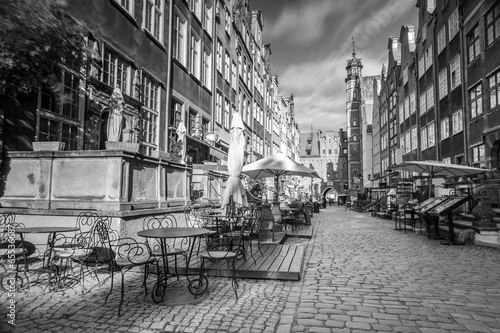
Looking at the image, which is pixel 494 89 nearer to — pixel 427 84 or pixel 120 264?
pixel 427 84

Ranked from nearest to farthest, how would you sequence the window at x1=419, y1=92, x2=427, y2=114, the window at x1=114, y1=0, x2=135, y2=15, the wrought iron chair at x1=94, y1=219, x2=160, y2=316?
the wrought iron chair at x1=94, y1=219, x2=160, y2=316 < the window at x1=114, y1=0, x2=135, y2=15 < the window at x1=419, y1=92, x2=427, y2=114

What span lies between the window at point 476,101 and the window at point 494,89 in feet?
3.30

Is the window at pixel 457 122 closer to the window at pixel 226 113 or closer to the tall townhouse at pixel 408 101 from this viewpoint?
the tall townhouse at pixel 408 101

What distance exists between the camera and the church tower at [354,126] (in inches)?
2842

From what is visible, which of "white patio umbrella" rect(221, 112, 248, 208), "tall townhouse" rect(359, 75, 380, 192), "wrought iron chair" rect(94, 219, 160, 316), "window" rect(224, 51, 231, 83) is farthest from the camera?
"tall townhouse" rect(359, 75, 380, 192)

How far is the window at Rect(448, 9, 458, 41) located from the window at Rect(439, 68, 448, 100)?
7.02 feet

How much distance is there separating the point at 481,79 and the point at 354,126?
2297 inches

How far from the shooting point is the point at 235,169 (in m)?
9.51

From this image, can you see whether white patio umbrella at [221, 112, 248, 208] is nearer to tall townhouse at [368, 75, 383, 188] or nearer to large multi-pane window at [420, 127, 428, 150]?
large multi-pane window at [420, 127, 428, 150]

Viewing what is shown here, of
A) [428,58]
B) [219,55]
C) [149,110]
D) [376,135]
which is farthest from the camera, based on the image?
[376,135]

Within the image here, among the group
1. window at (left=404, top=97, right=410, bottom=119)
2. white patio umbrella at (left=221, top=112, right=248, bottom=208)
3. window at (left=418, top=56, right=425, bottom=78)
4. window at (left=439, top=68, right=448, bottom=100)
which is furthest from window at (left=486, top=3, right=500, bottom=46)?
window at (left=404, top=97, right=410, bottom=119)

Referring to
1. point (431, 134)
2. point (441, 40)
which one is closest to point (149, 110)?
point (441, 40)

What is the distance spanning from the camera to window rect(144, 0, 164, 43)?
1255 centimetres

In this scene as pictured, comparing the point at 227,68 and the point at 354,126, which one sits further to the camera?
the point at 354,126
